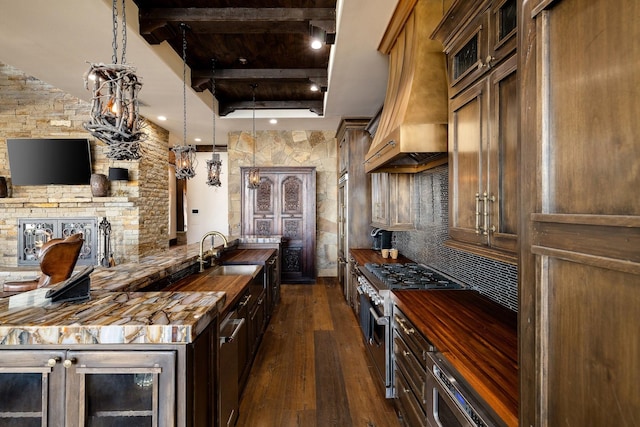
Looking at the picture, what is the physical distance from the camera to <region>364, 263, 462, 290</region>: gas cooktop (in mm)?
2435

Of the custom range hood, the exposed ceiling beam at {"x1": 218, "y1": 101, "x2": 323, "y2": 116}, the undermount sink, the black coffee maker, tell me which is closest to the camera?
the custom range hood

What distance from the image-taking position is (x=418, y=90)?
2.18 meters

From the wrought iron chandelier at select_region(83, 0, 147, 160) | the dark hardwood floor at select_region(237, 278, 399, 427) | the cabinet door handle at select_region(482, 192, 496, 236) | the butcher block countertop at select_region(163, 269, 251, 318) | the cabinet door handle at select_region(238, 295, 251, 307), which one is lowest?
the dark hardwood floor at select_region(237, 278, 399, 427)

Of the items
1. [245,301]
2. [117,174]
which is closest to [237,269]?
[245,301]

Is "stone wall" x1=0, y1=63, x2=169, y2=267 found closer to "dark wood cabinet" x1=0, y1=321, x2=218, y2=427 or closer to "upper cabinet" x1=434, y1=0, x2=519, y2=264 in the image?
"dark wood cabinet" x1=0, y1=321, x2=218, y2=427

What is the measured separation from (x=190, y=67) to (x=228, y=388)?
4.05 meters

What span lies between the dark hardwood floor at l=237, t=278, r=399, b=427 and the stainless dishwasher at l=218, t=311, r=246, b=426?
1.20 ft

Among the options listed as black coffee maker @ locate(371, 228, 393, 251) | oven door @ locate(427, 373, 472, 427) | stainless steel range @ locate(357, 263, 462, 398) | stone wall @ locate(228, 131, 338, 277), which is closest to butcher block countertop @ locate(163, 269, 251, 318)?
Answer: stainless steel range @ locate(357, 263, 462, 398)

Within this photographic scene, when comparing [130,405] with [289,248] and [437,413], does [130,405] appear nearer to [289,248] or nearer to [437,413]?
[437,413]

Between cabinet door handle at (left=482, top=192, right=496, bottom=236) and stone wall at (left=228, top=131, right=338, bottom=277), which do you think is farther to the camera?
stone wall at (left=228, top=131, right=338, bottom=277)

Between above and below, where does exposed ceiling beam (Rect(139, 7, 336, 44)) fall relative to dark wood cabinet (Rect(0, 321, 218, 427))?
above

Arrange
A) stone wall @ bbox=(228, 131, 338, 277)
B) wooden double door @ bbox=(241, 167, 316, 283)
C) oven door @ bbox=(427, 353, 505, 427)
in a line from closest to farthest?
oven door @ bbox=(427, 353, 505, 427), wooden double door @ bbox=(241, 167, 316, 283), stone wall @ bbox=(228, 131, 338, 277)

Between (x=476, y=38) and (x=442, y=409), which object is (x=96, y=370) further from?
(x=476, y=38)

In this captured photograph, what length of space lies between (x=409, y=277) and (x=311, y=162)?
177 inches
